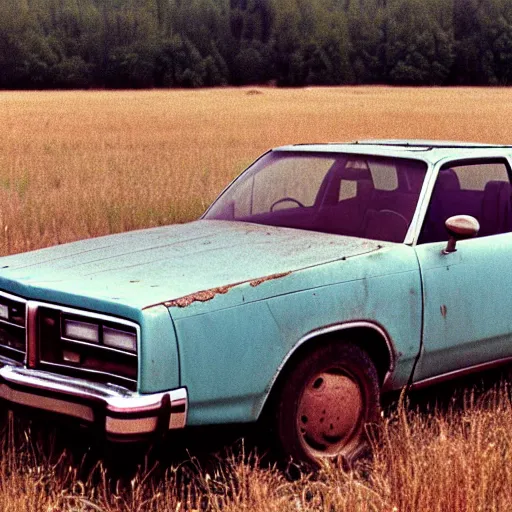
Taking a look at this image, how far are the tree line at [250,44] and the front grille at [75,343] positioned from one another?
9358cm

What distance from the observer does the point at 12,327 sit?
4438 mm

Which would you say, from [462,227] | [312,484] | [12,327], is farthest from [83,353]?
[462,227]

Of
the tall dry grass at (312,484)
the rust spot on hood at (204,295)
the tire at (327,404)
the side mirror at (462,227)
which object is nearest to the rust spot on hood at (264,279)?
the rust spot on hood at (204,295)

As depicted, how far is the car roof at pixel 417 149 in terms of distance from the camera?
5578 millimetres

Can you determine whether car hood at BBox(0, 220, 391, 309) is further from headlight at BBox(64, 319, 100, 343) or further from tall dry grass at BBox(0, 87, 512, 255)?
tall dry grass at BBox(0, 87, 512, 255)

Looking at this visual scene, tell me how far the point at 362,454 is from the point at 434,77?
102 meters

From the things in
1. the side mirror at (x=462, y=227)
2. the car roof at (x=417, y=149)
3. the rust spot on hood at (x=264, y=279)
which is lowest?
the rust spot on hood at (x=264, y=279)

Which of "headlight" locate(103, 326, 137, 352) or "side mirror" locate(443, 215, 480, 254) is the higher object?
"side mirror" locate(443, 215, 480, 254)

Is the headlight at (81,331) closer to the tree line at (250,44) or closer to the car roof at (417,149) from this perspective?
the car roof at (417,149)

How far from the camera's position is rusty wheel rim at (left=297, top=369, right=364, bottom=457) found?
4469 millimetres

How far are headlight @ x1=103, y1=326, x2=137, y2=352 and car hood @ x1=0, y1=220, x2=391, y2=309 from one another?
11 centimetres

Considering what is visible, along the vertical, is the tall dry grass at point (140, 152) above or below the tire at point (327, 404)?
below

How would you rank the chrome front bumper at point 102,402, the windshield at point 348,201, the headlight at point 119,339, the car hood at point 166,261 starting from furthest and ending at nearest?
the windshield at point 348,201, the car hood at point 166,261, the headlight at point 119,339, the chrome front bumper at point 102,402

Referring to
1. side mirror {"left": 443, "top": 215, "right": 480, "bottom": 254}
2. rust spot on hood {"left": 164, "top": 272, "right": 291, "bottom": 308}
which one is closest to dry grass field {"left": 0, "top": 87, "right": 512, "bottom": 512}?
rust spot on hood {"left": 164, "top": 272, "right": 291, "bottom": 308}
